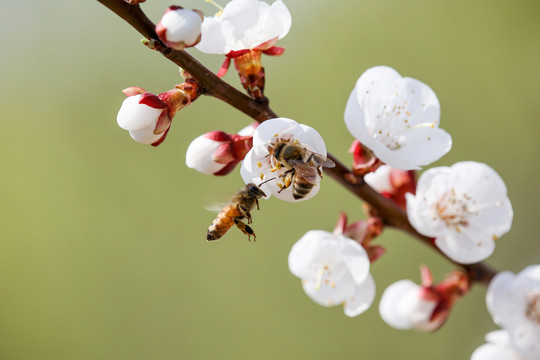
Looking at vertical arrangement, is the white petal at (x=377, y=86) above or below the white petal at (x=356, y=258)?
above

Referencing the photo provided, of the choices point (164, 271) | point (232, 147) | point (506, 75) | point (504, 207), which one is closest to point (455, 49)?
point (506, 75)

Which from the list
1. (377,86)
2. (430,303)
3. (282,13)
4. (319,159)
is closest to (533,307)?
(430,303)

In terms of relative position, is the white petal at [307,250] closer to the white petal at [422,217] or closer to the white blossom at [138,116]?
the white petal at [422,217]

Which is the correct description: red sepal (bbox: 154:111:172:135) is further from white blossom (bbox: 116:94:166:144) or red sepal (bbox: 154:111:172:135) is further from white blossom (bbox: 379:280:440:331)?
white blossom (bbox: 379:280:440:331)

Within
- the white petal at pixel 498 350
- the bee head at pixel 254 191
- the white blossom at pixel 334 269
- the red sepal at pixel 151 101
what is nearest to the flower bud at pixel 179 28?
the red sepal at pixel 151 101

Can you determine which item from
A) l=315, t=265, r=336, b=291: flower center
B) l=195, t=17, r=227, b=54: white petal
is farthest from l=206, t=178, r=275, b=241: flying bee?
l=315, t=265, r=336, b=291: flower center

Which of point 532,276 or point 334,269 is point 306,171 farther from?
point 532,276
